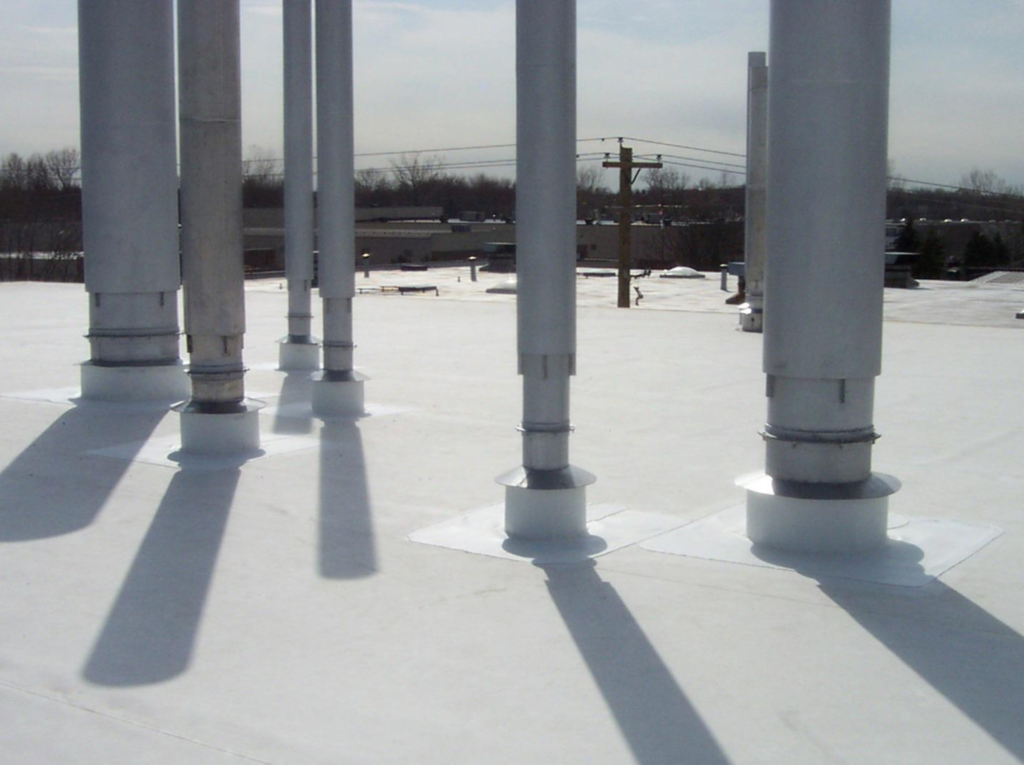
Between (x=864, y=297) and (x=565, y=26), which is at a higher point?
(x=565, y=26)

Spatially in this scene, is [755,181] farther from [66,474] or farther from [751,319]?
[66,474]

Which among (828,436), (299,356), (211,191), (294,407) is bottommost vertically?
(294,407)

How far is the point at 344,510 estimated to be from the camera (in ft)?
25.8

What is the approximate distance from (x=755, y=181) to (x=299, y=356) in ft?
29.1

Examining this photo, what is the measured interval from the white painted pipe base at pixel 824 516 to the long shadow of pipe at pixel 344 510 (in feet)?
7.16

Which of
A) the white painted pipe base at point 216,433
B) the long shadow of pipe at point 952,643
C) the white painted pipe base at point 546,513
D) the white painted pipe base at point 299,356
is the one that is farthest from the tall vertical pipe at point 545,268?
the white painted pipe base at point 299,356

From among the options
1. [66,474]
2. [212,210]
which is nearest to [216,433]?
[66,474]

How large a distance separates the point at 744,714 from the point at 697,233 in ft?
284

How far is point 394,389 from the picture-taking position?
1339 cm

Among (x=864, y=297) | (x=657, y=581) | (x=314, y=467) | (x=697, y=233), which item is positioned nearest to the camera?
(x=657, y=581)

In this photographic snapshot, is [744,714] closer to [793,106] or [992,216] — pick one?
[793,106]

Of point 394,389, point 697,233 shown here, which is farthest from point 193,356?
point 697,233

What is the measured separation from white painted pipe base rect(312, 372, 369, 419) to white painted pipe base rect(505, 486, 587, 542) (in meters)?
4.76

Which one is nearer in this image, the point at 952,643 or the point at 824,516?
the point at 952,643
